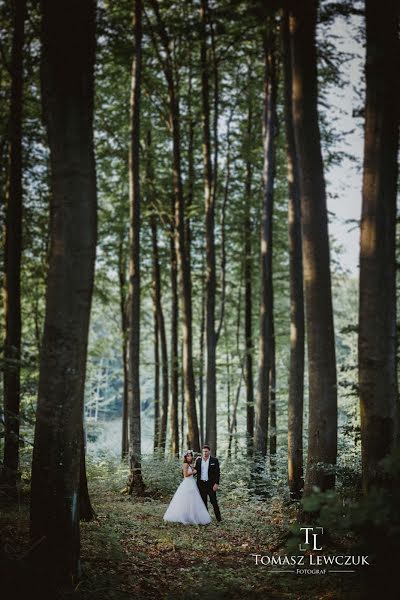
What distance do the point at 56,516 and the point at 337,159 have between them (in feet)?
51.6

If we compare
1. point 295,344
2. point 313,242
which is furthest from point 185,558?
point 295,344

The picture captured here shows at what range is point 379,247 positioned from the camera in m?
5.44

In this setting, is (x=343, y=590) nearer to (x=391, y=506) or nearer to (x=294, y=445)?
(x=391, y=506)

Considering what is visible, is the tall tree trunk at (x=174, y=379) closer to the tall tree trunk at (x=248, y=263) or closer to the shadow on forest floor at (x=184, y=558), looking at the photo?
Result: the tall tree trunk at (x=248, y=263)

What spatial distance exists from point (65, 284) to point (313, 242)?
4.14 m

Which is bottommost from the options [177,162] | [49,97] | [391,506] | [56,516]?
[56,516]

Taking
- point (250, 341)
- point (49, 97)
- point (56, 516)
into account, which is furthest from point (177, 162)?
point (56, 516)

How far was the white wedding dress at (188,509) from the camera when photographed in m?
10.4

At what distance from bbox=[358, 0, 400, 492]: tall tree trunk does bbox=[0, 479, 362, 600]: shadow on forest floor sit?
1.58 metres

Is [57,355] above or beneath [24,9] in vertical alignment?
beneath

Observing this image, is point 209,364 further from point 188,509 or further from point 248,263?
point 248,263

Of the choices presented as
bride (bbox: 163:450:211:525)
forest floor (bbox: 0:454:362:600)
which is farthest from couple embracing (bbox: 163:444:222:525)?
forest floor (bbox: 0:454:362:600)

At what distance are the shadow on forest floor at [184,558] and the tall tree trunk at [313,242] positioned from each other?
1599 mm

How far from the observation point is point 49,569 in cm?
453
